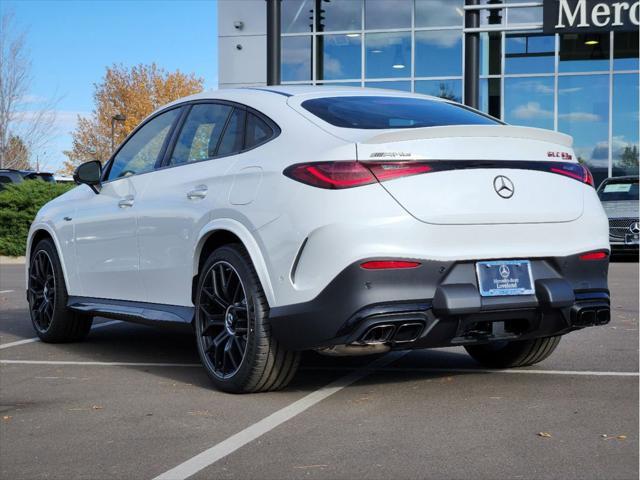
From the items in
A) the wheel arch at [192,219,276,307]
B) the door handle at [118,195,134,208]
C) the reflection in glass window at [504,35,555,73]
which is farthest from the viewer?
the reflection in glass window at [504,35,555,73]

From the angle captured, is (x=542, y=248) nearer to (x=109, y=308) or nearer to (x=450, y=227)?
(x=450, y=227)

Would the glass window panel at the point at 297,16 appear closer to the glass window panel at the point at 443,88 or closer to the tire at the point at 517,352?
the glass window panel at the point at 443,88

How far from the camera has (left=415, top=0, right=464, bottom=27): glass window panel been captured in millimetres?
27953

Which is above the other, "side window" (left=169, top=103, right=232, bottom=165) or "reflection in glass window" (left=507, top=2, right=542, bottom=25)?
"reflection in glass window" (left=507, top=2, right=542, bottom=25)

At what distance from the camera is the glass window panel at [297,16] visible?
2923 cm

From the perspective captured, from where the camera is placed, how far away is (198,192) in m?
5.97

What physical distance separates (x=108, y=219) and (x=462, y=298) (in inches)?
117

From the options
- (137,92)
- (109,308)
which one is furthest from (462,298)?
(137,92)

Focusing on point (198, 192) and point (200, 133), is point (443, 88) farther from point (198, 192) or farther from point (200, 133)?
point (198, 192)

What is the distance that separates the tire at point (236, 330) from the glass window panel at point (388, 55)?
2297 cm

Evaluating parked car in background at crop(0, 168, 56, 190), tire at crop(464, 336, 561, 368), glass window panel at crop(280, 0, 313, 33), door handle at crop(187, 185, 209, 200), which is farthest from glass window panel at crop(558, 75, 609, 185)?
door handle at crop(187, 185, 209, 200)

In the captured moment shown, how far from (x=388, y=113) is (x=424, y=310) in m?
1.27

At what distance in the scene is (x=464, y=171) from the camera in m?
5.20

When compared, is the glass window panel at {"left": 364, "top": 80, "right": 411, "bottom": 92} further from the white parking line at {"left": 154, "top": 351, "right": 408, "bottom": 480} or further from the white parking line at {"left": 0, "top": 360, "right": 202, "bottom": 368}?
the white parking line at {"left": 154, "top": 351, "right": 408, "bottom": 480}
